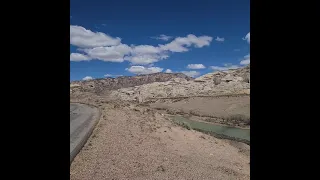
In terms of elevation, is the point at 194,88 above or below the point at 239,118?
above

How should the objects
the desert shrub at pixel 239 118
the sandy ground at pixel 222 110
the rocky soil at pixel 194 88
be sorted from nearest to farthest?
the desert shrub at pixel 239 118
the sandy ground at pixel 222 110
the rocky soil at pixel 194 88

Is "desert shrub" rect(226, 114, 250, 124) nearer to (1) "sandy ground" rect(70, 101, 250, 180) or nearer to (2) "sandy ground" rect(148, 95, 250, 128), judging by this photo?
(2) "sandy ground" rect(148, 95, 250, 128)

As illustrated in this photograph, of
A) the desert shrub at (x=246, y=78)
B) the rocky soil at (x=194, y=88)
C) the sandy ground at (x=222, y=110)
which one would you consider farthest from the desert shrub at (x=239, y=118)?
the desert shrub at (x=246, y=78)

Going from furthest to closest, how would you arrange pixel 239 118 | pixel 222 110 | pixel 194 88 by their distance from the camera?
pixel 194 88 < pixel 222 110 < pixel 239 118

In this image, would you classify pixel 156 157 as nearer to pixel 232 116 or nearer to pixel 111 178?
pixel 111 178

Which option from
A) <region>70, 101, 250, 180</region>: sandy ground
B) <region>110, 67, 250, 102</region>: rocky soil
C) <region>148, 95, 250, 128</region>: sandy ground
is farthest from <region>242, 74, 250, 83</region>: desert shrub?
<region>70, 101, 250, 180</region>: sandy ground

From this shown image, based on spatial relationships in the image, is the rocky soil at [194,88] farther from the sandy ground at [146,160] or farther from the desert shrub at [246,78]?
the sandy ground at [146,160]

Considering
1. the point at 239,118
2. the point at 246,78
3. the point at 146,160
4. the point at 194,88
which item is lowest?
the point at 239,118

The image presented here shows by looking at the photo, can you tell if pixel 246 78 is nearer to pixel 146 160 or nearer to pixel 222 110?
pixel 222 110

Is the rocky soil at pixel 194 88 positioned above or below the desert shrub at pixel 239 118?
above

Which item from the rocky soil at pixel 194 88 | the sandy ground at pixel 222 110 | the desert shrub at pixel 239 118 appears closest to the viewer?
the desert shrub at pixel 239 118

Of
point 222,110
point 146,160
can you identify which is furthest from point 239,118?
point 146,160

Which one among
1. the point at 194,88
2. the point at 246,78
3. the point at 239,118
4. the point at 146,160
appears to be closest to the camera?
the point at 146,160
